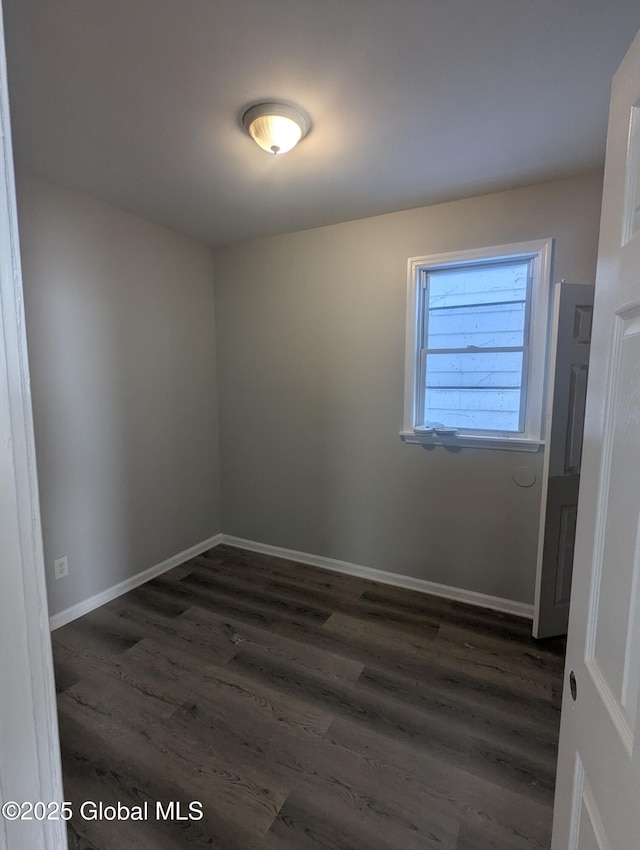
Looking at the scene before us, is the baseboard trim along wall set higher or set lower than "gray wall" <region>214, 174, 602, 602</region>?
lower

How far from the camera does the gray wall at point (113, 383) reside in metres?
2.24

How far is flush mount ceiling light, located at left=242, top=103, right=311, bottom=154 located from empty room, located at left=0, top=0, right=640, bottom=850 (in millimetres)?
11

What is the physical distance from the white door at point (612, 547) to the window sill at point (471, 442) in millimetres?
1711

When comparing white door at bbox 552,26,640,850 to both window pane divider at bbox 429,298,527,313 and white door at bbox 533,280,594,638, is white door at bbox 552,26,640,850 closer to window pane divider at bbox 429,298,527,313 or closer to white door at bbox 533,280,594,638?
white door at bbox 533,280,594,638

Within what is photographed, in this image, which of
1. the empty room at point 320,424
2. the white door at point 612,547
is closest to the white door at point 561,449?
the empty room at point 320,424

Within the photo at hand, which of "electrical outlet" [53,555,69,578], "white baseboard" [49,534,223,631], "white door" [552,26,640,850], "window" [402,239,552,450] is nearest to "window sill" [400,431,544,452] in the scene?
"window" [402,239,552,450]

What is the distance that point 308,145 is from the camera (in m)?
1.86

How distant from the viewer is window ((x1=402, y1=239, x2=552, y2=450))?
234cm

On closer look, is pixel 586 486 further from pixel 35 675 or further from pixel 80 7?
pixel 80 7

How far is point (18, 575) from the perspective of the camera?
0.51 m

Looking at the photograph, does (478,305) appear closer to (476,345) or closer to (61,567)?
(476,345)

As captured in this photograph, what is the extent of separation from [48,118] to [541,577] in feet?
10.7

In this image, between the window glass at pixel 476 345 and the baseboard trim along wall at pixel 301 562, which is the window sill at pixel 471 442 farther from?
the baseboard trim along wall at pixel 301 562

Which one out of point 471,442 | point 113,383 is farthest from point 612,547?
point 113,383
